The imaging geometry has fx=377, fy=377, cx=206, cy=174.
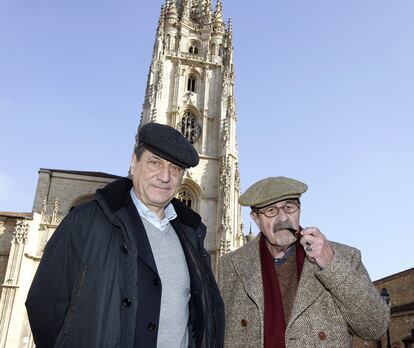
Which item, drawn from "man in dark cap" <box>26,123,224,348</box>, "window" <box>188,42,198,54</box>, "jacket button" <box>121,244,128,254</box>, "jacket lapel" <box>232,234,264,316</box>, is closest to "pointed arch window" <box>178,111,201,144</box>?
"window" <box>188,42,198,54</box>

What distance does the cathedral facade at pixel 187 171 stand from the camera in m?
19.8

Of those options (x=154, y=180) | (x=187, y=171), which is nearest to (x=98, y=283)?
(x=154, y=180)

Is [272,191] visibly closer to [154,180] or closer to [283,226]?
[283,226]

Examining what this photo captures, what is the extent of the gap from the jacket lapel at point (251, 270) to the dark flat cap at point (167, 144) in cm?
95

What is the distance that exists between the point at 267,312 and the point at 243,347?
0.34 metres

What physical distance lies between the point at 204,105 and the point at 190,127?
189cm

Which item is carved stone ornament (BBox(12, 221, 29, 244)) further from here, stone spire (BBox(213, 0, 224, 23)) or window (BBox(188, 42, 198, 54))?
stone spire (BBox(213, 0, 224, 23))

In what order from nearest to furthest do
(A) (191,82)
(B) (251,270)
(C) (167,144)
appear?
(C) (167,144)
(B) (251,270)
(A) (191,82)

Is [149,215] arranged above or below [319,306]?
above

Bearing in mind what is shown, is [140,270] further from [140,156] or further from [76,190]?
[76,190]

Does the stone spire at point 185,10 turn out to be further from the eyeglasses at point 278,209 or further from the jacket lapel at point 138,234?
the jacket lapel at point 138,234

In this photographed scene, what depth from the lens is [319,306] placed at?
263 centimetres

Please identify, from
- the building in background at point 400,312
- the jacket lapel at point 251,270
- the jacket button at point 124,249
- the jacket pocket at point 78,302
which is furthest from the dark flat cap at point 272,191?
the building in background at point 400,312

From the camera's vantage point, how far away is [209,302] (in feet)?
8.52
